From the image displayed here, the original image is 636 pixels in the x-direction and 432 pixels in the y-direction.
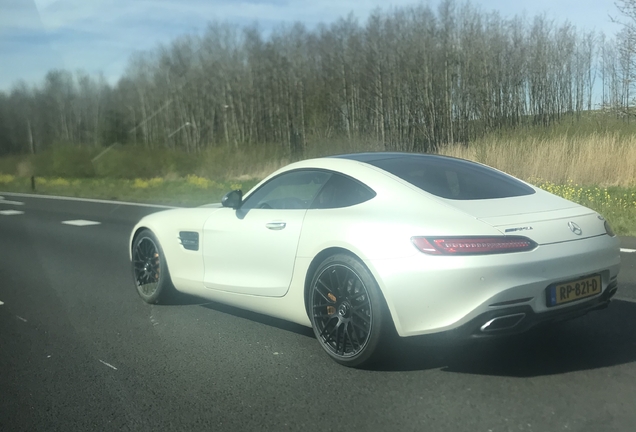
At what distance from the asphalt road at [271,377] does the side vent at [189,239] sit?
62cm

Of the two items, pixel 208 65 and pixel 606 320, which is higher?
pixel 208 65

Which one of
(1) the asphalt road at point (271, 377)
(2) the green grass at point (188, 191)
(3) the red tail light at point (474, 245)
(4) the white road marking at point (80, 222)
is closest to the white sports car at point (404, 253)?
(3) the red tail light at point (474, 245)

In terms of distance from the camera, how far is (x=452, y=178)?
5160 millimetres

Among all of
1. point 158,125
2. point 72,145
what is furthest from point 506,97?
point 72,145

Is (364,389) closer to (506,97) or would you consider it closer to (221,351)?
(221,351)

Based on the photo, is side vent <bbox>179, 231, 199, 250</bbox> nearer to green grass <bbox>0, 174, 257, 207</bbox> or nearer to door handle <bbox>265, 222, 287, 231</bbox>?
door handle <bbox>265, 222, 287, 231</bbox>

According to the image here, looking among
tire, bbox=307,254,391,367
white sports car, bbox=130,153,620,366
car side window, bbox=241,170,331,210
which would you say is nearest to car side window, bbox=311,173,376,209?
white sports car, bbox=130,153,620,366

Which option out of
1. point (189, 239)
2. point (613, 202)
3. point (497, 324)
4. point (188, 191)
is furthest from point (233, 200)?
point (188, 191)

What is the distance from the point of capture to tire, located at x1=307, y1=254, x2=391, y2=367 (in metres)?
4.45

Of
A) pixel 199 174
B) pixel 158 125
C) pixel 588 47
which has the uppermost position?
pixel 588 47

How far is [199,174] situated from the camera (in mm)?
32094

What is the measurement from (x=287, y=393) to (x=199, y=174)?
28.4 metres

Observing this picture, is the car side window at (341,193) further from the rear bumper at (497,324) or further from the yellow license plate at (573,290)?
the yellow license plate at (573,290)

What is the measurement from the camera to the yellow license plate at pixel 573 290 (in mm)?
4289
